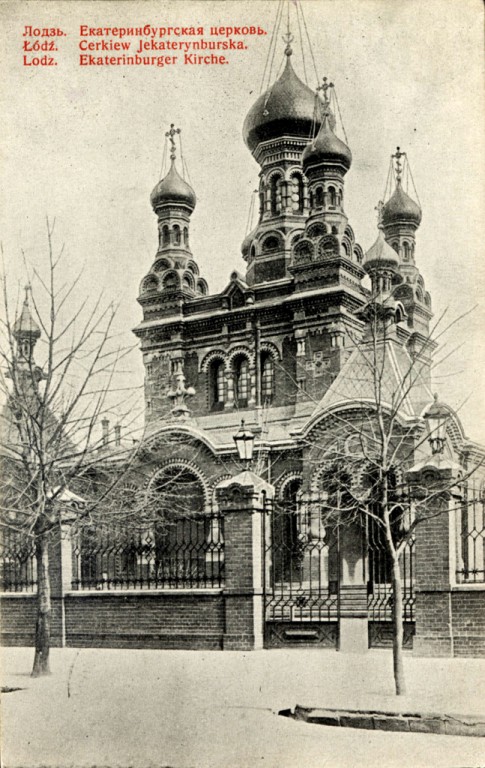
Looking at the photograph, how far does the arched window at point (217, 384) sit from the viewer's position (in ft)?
95.5

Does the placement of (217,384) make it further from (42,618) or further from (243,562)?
(42,618)

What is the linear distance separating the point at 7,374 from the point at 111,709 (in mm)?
4689

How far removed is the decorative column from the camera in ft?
43.8

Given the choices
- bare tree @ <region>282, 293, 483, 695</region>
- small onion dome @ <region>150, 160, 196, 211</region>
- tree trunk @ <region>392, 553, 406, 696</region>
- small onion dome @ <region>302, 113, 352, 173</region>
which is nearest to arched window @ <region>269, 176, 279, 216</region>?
small onion dome @ <region>150, 160, 196, 211</region>

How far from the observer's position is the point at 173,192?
31938mm

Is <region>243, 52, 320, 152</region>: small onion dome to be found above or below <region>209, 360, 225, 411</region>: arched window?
above

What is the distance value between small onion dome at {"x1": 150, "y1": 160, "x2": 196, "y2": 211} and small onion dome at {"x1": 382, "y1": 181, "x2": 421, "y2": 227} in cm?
746

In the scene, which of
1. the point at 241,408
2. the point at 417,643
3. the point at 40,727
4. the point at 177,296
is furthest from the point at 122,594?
the point at 177,296

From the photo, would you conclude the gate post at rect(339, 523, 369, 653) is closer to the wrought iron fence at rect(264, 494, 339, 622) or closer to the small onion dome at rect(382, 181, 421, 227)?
the wrought iron fence at rect(264, 494, 339, 622)

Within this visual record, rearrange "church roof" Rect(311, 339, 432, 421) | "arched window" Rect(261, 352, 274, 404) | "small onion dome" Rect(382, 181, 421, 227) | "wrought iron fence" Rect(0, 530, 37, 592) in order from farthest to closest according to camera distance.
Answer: "small onion dome" Rect(382, 181, 421, 227) → "arched window" Rect(261, 352, 274, 404) → "church roof" Rect(311, 339, 432, 421) → "wrought iron fence" Rect(0, 530, 37, 592)

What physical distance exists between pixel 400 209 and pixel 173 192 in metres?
8.65

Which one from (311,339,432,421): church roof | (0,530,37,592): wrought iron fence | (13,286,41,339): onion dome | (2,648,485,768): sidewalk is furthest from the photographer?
(311,339,432,421): church roof

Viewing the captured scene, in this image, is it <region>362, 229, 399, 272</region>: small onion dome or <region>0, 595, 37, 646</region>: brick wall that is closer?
<region>0, 595, 37, 646</region>: brick wall

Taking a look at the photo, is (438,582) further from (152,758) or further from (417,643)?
(152,758)
